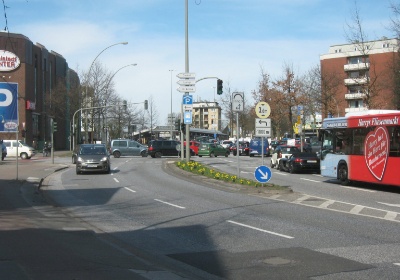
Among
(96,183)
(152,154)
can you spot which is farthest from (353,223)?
(152,154)

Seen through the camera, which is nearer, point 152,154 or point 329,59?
point 152,154

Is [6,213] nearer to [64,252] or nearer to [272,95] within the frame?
[64,252]

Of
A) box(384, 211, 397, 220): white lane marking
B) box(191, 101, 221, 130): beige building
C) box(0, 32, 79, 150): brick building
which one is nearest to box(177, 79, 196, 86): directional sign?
box(384, 211, 397, 220): white lane marking

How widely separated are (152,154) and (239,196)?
110 ft

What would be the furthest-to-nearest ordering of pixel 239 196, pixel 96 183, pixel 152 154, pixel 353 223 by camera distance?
pixel 152 154
pixel 96 183
pixel 239 196
pixel 353 223

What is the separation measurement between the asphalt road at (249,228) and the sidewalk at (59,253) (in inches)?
20.0

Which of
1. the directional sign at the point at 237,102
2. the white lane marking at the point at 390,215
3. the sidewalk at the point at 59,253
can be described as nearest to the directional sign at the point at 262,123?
the directional sign at the point at 237,102

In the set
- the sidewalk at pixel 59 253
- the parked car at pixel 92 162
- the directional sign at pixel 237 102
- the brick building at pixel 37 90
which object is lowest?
the sidewalk at pixel 59 253

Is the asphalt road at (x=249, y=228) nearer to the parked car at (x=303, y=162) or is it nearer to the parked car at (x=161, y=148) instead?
the parked car at (x=303, y=162)

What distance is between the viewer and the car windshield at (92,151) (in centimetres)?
2781

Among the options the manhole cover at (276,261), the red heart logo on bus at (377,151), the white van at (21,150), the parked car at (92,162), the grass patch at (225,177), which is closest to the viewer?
the manhole cover at (276,261)

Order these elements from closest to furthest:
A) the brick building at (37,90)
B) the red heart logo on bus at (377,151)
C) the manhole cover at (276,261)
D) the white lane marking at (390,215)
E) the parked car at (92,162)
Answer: the manhole cover at (276,261) → the white lane marking at (390,215) → the red heart logo on bus at (377,151) → the parked car at (92,162) → the brick building at (37,90)

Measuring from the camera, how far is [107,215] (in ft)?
42.1

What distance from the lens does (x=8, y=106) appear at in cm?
1842
